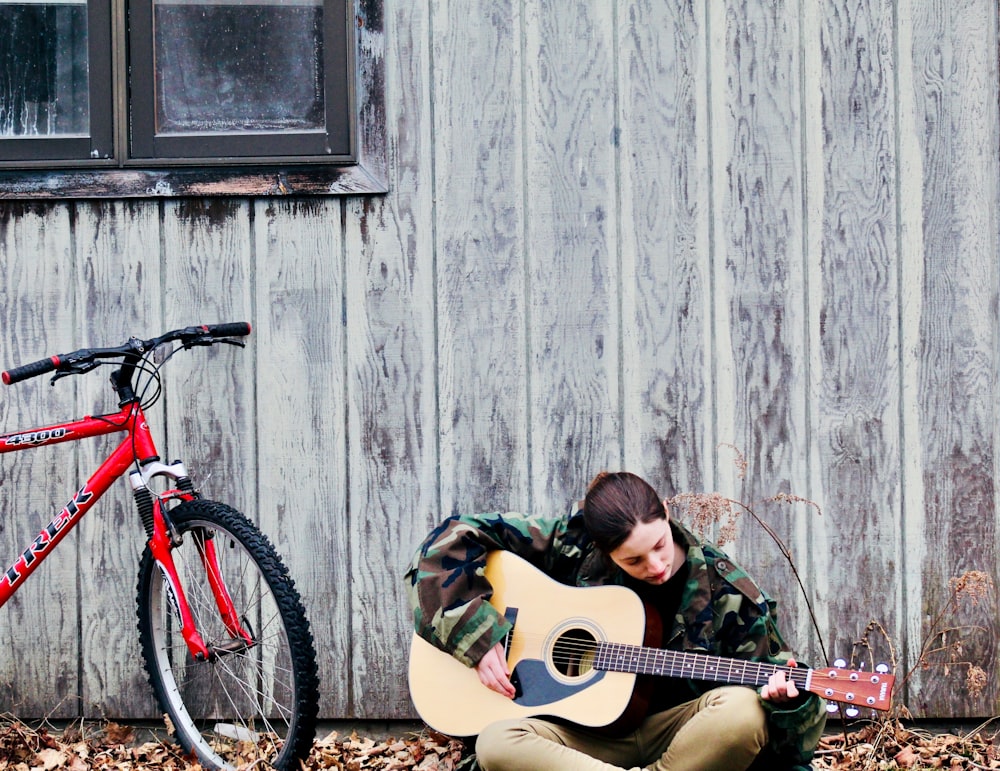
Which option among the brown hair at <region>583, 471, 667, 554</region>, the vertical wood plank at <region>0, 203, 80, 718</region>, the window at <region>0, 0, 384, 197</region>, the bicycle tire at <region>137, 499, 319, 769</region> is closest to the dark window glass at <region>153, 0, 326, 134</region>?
the window at <region>0, 0, 384, 197</region>

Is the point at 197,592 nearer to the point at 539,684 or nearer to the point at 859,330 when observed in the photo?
the point at 539,684

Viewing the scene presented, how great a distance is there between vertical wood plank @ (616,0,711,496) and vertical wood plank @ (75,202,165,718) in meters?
1.44

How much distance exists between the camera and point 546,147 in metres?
2.98

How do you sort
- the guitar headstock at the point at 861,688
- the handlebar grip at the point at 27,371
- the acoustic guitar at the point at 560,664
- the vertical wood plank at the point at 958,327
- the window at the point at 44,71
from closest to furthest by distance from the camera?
1. the guitar headstock at the point at 861,688
2. the acoustic guitar at the point at 560,664
3. the handlebar grip at the point at 27,371
4. the vertical wood plank at the point at 958,327
5. the window at the point at 44,71

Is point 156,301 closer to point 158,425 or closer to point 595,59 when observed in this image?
point 158,425

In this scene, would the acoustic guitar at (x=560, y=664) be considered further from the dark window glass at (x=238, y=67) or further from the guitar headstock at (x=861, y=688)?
the dark window glass at (x=238, y=67)

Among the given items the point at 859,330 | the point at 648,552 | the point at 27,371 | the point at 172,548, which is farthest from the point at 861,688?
the point at 27,371

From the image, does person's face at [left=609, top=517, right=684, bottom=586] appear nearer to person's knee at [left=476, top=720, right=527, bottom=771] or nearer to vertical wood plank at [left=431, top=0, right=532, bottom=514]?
person's knee at [left=476, top=720, right=527, bottom=771]

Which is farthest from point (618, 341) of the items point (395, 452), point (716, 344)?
point (395, 452)

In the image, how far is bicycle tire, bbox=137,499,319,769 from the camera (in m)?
2.48

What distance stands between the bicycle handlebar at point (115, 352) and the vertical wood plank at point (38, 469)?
41 centimetres

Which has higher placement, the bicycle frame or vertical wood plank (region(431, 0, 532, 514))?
vertical wood plank (region(431, 0, 532, 514))

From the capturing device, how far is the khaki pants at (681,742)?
2174 mm

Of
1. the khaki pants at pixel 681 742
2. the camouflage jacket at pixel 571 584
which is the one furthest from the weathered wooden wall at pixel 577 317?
the khaki pants at pixel 681 742
